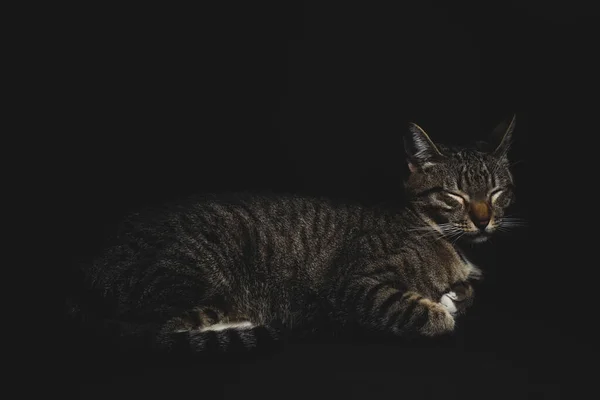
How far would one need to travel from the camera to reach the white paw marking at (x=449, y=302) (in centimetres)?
379

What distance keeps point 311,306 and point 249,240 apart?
1.69ft

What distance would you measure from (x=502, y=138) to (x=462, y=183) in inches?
14.9

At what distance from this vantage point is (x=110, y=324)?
10.6 feet

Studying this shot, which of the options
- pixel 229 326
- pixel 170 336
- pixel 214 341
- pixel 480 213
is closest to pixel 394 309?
pixel 480 213

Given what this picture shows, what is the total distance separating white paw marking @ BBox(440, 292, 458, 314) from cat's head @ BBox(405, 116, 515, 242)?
0.35m

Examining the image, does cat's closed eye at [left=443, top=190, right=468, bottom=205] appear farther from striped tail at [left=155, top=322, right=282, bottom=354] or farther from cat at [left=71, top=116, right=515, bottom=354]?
striped tail at [left=155, top=322, right=282, bottom=354]

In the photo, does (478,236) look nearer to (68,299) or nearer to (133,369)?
(133,369)

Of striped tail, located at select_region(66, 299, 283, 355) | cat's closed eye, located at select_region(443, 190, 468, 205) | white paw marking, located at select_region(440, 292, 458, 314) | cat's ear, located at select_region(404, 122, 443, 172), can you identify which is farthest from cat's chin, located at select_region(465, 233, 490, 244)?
striped tail, located at select_region(66, 299, 283, 355)

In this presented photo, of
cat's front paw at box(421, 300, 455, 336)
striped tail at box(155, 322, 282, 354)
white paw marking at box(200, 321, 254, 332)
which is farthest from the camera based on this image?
cat's front paw at box(421, 300, 455, 336)

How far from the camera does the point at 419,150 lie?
382cm

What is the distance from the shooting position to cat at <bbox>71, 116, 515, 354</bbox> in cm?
335

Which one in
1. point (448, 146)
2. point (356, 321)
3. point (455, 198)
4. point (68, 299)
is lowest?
point (356, 321)

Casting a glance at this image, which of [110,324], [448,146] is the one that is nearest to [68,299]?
[110,324]

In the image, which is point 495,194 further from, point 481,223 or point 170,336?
point 170,336
